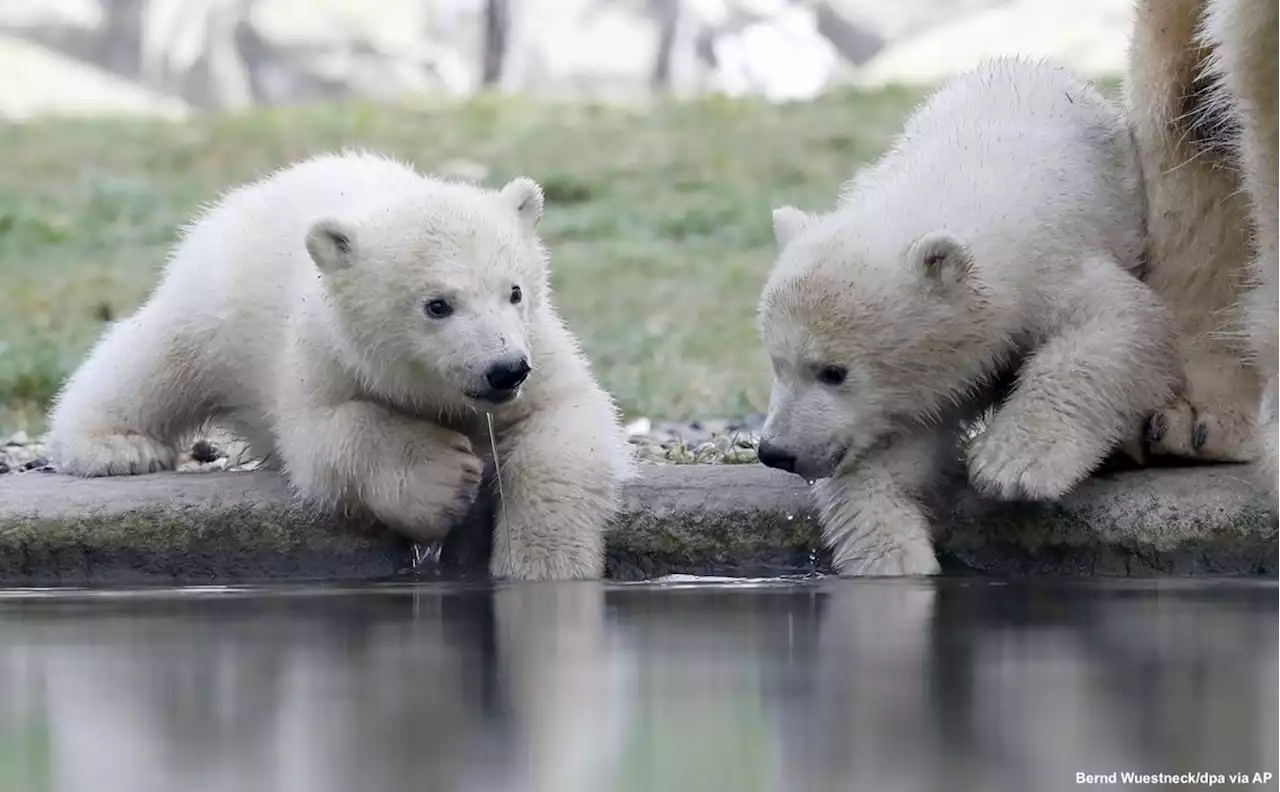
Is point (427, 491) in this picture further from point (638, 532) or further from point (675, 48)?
point (675, 48)

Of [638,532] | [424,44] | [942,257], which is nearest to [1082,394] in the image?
[942,257]

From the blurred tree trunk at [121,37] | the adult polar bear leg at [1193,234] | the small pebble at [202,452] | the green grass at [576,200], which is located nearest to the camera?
the adult polar bear leg at [1193,234]

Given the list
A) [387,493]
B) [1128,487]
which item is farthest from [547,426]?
[1128,487]

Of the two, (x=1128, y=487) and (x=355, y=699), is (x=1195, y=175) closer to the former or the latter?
(x=1128, y=487)

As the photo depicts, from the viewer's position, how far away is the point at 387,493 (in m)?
4.84

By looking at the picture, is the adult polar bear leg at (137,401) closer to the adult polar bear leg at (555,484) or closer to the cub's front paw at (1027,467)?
the adult polar bear leg at (555,484)

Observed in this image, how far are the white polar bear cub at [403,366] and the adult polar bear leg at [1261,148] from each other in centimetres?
165

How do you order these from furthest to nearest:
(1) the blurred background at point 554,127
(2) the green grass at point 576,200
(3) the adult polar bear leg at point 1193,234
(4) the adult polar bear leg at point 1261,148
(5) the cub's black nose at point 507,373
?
(1) the blurred background at point 554,127, (2) the green grass at point 576,200, (3) the adult polar bear leg at point 1193,234, (5) the cub's black nose at point 507,373, (4) the adult polar bear leg at point 1261,148

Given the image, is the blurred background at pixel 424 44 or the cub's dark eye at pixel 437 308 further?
the blurred background at pixel 424 44

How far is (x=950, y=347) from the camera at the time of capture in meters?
4.83

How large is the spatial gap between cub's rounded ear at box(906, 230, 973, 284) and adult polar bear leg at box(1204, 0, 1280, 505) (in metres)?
0.72

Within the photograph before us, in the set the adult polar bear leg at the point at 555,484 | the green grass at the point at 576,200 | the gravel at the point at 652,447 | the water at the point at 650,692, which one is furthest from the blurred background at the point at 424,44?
the water at the point at 650,692

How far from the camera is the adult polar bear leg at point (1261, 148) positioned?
4512 millimetres

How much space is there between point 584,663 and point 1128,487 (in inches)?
80.0
